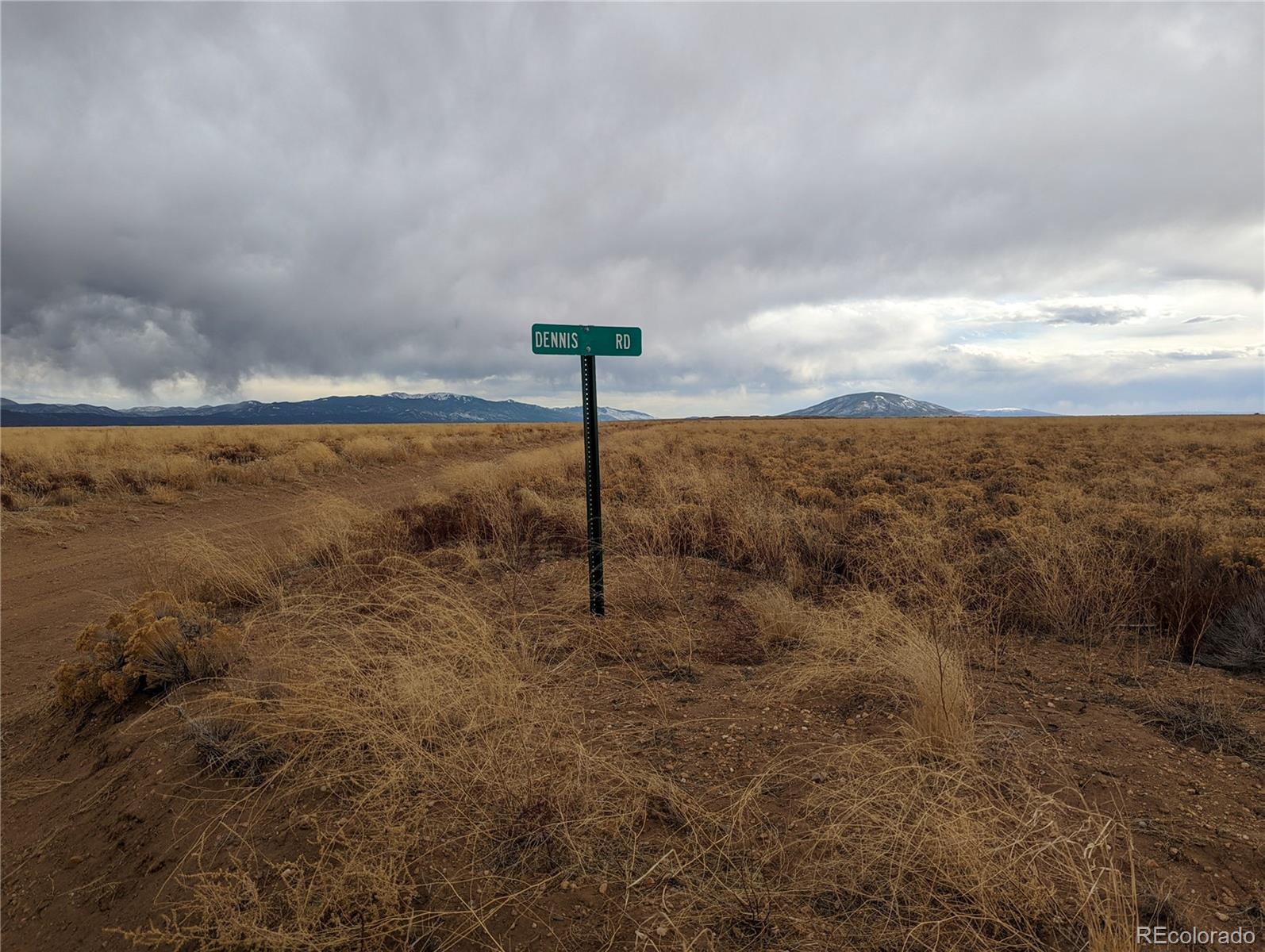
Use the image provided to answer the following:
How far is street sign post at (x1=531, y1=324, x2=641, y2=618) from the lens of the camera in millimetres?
5016

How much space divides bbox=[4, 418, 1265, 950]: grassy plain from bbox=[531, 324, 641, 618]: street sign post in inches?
17.0

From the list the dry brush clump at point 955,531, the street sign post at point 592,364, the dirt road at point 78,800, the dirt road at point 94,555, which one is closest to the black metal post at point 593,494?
the street sign post at point 592,364

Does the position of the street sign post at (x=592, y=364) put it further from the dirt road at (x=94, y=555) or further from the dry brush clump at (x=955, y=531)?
the dirt road at (x=94, y=555)

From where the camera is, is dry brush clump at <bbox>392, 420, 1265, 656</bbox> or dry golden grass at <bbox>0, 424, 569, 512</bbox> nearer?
dry brush clump at <bbox>392, 420, 1265, 656</bbox>

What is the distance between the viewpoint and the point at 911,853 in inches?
89.3

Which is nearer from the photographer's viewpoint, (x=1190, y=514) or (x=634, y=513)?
(x=1190, y=514)

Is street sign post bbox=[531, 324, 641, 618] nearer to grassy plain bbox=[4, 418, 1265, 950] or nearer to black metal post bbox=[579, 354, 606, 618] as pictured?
black metal post bbox=[579, 354, 606, 618]

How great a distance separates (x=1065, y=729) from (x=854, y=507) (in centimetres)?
592

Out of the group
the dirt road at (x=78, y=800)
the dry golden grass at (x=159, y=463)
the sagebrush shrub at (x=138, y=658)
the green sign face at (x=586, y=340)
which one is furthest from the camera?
the dry golden grass at (x=159, y=463)

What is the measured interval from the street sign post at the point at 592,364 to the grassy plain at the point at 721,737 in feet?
1.41

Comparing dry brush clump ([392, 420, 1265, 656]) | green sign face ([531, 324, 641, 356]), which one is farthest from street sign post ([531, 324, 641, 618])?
dry brush clump ([392, 420, 1265, 656])

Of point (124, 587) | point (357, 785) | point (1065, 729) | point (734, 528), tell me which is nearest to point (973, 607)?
point (1065, 729)

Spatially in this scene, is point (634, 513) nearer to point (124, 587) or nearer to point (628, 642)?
point (628, 642)

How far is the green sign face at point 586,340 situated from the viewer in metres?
4.96
